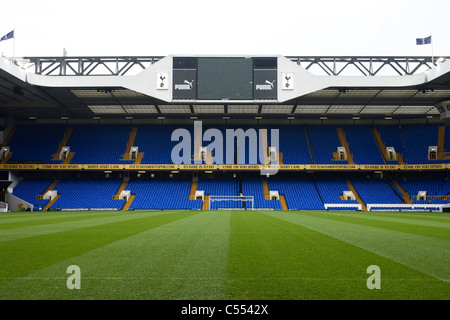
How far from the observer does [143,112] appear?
4412 cm

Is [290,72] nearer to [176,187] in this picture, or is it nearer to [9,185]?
[176,187]

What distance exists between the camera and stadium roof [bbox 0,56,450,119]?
34.8m

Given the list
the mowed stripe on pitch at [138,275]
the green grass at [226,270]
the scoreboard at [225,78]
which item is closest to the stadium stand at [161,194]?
the scoreboard at [225,78]

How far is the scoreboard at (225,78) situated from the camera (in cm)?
3594

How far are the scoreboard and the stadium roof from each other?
0.83 m

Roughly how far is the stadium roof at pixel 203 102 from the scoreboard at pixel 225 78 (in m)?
0.83

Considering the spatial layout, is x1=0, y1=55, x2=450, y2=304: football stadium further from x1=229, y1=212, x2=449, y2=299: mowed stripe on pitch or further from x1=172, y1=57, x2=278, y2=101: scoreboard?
x1=229, y1=212, x2=449, y2=299: mowed stripe on pitch

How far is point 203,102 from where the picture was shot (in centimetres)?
3694
